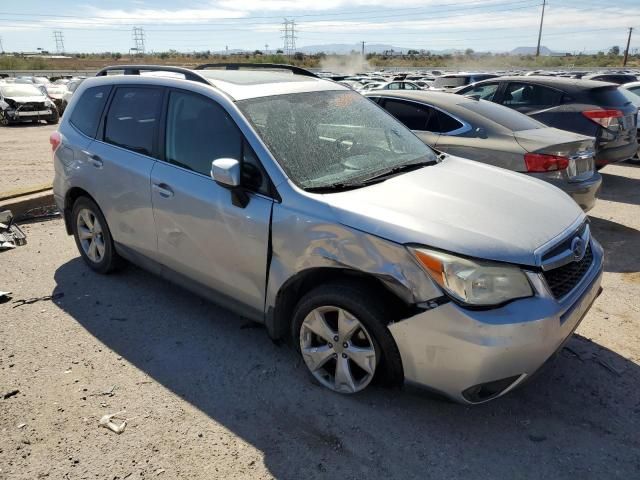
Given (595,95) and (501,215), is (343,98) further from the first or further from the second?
(595,95)

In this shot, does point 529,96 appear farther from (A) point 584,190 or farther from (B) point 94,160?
(B) point 94,160

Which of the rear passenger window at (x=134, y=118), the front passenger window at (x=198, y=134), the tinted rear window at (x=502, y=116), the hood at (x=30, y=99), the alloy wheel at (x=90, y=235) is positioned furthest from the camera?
the hood at (x=30, y=99)

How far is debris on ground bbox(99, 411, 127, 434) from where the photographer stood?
2.76 meters

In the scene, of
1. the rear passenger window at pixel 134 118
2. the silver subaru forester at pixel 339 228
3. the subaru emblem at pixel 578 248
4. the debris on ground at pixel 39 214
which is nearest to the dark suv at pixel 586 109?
the silver subaru forester at pixel 339 228

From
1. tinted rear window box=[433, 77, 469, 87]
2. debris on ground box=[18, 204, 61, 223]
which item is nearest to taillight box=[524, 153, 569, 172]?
debris on ground box=[18, 204, 61, 223]

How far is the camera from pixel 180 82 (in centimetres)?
368

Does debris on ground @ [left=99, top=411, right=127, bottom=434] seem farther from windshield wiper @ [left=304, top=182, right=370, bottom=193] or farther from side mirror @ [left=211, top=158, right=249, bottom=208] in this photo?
windshield wiper @ [left=304, top=182, right=370, bottom=193]

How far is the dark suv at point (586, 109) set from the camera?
751cm

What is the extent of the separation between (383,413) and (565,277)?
124 cm

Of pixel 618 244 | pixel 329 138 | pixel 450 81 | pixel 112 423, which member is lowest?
pixel 618 244

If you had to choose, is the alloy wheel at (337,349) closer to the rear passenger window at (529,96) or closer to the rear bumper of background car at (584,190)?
the rear bumper of background car at (584,190)

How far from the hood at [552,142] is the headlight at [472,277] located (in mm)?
3295

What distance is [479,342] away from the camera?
7.82 feet

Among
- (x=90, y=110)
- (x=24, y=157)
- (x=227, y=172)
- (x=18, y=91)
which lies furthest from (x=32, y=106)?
(x=227, y=172)
